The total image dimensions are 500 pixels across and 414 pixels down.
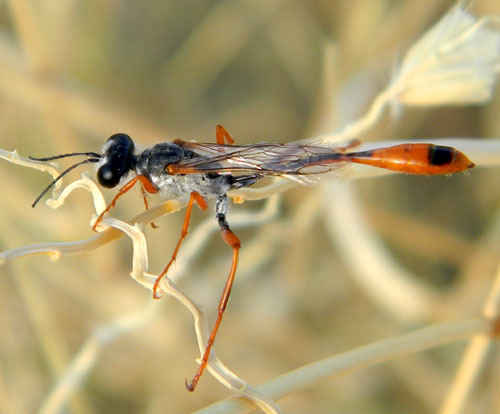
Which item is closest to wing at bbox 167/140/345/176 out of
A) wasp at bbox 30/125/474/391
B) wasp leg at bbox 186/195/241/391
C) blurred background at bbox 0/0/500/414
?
wasp at bbox 30/125/474/391

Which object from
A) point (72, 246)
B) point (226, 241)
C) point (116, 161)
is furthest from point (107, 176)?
point (72, 246)

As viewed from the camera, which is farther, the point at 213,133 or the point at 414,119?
the point at 213,133

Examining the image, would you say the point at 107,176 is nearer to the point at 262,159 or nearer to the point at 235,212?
the point at 262,159

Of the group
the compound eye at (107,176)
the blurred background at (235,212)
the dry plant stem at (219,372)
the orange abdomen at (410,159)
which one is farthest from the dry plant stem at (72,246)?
the blurred background at (235,212)

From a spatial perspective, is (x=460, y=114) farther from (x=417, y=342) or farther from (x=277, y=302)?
(x=417, y=342)

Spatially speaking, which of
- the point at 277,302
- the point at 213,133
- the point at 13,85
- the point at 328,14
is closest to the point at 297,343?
the point at 277,302

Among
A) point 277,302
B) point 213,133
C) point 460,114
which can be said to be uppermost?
point 460,114
